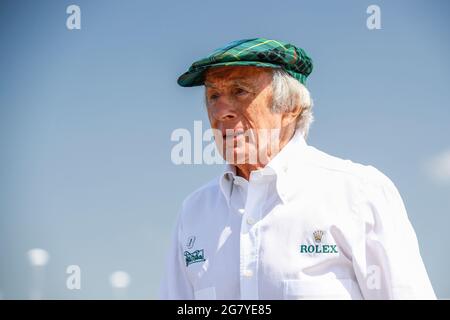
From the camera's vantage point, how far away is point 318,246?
13.8ft

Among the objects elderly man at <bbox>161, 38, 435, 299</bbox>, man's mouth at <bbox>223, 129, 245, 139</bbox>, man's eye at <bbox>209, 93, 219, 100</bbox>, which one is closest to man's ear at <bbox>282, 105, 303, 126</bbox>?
elderly man at <bbox>161, 38, 435, 299</bbox>

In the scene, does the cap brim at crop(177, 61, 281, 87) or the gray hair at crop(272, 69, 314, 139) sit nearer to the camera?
the cap brim at crop(177, 61, 281, 87)

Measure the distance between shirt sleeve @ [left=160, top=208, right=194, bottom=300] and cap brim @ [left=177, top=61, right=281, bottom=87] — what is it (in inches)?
38.2

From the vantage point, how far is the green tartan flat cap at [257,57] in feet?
14.8

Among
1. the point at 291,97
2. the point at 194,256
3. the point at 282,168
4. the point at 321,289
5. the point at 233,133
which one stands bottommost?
the point at 321,289

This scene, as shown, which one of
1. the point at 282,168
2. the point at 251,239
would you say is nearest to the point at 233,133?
the point at 282,168

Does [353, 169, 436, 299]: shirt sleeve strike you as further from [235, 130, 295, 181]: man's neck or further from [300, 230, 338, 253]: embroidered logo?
[235, 130, 295, 181]: man's neck

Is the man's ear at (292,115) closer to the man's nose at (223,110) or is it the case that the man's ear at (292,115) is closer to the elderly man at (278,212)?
the elderly man at (278,212)

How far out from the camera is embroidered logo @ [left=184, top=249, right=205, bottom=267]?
453cm

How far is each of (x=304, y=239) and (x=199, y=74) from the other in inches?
52.0

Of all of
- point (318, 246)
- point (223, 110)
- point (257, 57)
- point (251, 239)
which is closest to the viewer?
point (318, 246)

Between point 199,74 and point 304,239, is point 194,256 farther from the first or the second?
point 199,74
